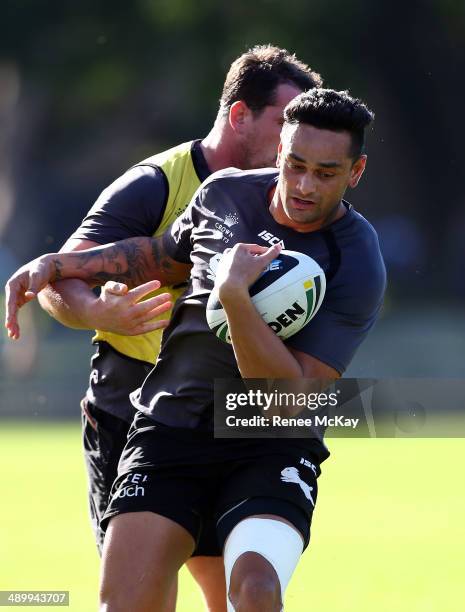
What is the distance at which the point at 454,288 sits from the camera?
82.4 feet

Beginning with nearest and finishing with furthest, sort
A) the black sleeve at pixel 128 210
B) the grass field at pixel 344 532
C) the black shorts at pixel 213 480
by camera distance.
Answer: the black shorts at pixel 213 480, the black sleeve at pixel 128 210, the grass field at pixel 344 532

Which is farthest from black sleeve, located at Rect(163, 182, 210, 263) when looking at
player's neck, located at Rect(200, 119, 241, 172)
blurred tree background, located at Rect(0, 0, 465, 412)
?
blurred tree background, located at Rect(0, 0, 465, 412)

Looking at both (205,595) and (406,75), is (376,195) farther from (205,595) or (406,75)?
(205,595)

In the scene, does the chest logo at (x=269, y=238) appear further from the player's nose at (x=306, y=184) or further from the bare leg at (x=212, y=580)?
the bare leg at (x=212, y=580)

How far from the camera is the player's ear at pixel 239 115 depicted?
6082 millimetres

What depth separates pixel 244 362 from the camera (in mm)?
4594

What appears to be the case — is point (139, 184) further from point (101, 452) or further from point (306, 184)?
point (101, 452)

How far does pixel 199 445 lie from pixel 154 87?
23.3 metres

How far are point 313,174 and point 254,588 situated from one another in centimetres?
157

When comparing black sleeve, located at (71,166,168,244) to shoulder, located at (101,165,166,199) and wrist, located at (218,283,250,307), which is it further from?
wrist, located at (218,283,250,307)

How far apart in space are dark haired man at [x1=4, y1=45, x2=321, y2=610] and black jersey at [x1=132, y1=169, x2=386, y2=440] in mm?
454

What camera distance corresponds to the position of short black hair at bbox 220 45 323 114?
616 cm

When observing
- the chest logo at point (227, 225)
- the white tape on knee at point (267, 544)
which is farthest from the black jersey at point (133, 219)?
the white tape on knee at point (267, 544)

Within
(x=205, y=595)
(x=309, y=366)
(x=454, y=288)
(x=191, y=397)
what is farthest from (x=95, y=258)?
(x=454, y=288)
